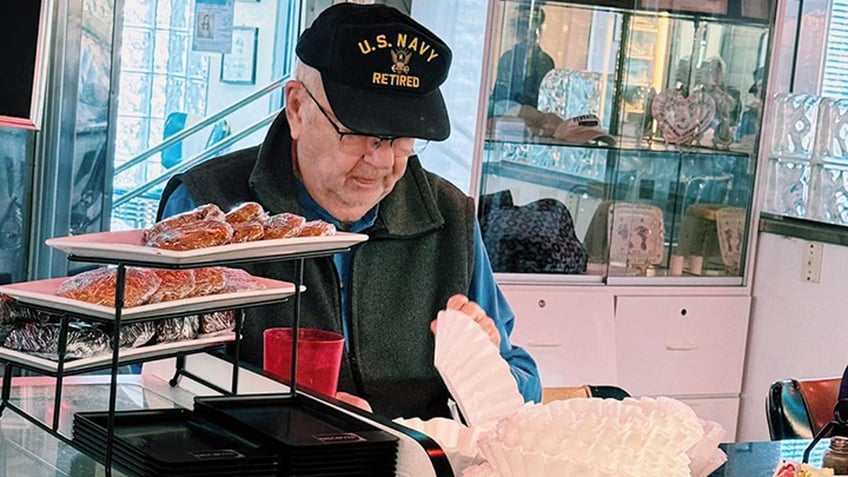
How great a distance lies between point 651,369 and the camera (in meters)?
4.27

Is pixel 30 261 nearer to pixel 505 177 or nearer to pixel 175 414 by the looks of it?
pixel 505 177

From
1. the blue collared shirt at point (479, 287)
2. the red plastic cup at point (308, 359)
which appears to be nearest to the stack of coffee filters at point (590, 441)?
the red plastic cup at point (308, 359)

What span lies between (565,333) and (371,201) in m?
1.97

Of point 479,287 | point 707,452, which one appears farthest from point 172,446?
point 479,287

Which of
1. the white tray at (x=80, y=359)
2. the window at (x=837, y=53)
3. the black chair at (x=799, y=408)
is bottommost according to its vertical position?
the black chair at (x=799, y=408)

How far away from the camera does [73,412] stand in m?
1.44

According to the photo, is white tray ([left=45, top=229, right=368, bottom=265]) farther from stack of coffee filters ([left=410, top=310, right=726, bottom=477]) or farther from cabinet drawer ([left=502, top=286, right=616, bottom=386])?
cabinet drawer ([left=502, top=286, right=616, bottom=386])

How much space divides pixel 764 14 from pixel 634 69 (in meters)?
0.54

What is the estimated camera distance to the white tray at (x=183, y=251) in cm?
117

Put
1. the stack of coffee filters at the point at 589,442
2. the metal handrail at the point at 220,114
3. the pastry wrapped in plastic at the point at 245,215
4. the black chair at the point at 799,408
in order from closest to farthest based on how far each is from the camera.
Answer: the stack of coffee filters at the point at 589,442, the pastry wrapped in plastic at the point at 245,215, the black chair at the point at 799,408, the metal handrail at the point at 220,114

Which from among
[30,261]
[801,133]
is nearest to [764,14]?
[801,133]

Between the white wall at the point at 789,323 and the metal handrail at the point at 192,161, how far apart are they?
1.86 metres

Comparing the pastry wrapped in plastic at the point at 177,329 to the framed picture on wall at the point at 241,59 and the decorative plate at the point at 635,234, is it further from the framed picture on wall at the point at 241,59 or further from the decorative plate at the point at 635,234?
the decorative plate at the point at 635,234

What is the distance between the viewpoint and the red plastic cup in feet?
5.03
